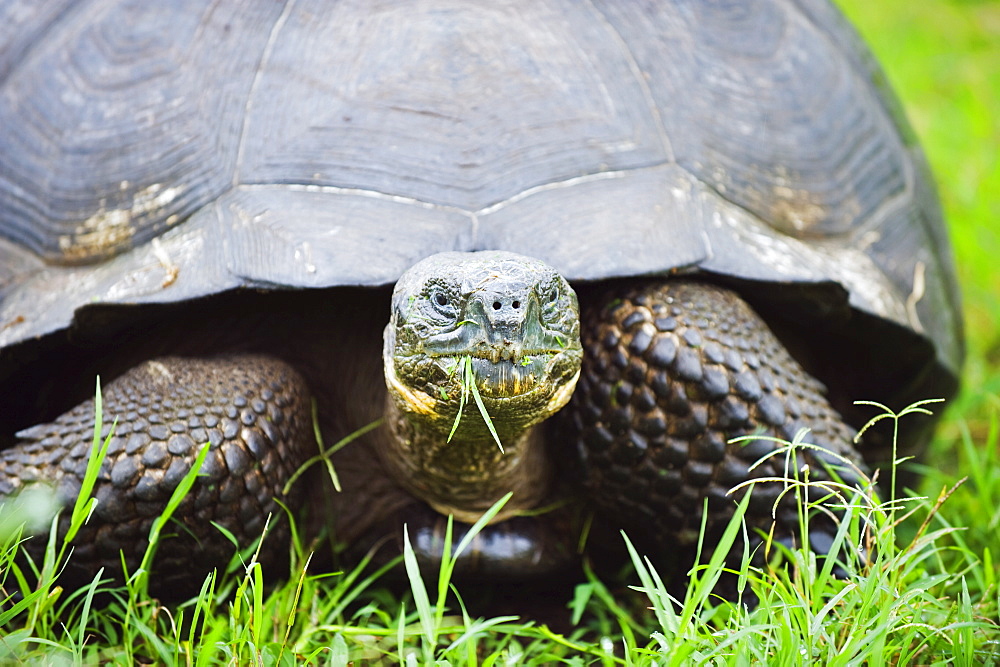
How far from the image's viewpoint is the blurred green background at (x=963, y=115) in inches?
179

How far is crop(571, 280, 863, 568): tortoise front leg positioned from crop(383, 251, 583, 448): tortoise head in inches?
11.9

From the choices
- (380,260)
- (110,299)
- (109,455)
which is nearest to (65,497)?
(109,455)

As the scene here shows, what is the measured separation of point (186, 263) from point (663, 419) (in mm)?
1258

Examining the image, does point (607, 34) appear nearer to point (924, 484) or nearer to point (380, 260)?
point (380, 260)

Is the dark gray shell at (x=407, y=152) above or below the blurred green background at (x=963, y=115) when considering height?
above

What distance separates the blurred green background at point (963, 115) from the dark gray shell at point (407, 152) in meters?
1.27

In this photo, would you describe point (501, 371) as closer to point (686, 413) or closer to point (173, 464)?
point (686, 413)

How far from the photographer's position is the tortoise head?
6.72 feet

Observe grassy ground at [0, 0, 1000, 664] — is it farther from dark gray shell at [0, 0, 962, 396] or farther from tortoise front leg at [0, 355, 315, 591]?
dark gray shell at [0, 0, 962, 396]

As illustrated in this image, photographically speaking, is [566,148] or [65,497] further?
[566,148]

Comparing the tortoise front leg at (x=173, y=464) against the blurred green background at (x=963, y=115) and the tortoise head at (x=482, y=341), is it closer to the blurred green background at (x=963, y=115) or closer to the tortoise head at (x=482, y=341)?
the tortoise head at (x=482, y=341)

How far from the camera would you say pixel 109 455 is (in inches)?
93.2

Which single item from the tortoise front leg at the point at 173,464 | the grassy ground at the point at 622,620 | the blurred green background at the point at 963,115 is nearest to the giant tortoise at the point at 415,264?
the tortoise front leg at the point at 173,464

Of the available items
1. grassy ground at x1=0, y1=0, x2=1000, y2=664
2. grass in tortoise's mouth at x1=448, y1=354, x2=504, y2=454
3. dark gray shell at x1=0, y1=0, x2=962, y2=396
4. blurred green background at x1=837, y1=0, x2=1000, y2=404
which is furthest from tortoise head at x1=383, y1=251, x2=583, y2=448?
blurred green background at x1=837, y1=0, x2=1000, y2=404
